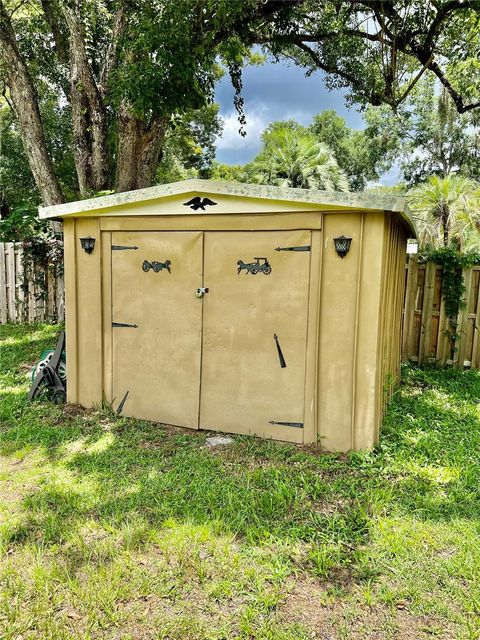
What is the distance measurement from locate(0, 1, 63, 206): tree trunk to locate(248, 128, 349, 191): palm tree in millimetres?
7406

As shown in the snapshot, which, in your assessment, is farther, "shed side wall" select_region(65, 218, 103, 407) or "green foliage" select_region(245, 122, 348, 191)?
"green foliage" select_region(245, 122, 348, 191)

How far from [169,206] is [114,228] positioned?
0.66 m

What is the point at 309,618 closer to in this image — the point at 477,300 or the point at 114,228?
the point at 114,228

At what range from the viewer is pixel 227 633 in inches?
73.5

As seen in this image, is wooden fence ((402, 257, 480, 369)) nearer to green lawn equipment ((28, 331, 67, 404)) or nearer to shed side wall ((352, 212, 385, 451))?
shed side wall ((352, 212, 385, 451))

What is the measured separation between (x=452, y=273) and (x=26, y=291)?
7.14m

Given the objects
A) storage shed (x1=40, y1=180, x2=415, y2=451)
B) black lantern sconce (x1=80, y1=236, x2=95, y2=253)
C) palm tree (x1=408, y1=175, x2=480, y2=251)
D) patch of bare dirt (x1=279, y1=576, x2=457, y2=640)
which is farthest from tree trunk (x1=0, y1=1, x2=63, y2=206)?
patch of bare dirt (x1=279, y1=576, x2=457, y2=640)

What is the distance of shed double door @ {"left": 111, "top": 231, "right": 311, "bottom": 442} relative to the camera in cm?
373

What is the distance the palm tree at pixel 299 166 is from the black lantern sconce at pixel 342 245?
34.0 feet

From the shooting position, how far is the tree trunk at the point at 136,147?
282 inches

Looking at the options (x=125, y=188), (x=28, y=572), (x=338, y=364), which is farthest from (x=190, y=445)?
(x=125, y=188)

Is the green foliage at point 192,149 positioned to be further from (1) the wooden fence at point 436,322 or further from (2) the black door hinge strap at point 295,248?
(2) the black door hinge strap at point 295,248

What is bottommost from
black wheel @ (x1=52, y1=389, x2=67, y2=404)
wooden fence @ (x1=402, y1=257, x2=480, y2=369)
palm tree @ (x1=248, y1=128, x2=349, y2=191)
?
black wheel @ (x1=52, y1=389, x2=67, y2=404)

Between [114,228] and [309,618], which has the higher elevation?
[114,228]
